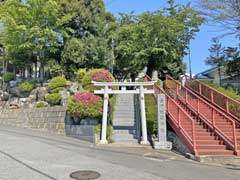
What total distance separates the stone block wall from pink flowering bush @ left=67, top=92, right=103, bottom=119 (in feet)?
6.16

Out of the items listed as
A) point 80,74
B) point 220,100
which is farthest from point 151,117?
point 80,74

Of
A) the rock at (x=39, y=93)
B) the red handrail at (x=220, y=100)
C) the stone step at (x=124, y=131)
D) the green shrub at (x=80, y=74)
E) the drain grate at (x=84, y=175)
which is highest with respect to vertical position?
the green shrub at (x=80, y=74)

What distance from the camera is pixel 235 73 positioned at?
20.3m

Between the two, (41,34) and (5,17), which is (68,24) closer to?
(41,34)

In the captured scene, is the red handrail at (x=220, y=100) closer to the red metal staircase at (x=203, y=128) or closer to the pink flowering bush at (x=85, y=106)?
the red metal staircase at (x=203, y=128)

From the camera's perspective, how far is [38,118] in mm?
14961

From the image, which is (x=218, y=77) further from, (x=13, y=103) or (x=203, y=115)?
(x=13, y=103)

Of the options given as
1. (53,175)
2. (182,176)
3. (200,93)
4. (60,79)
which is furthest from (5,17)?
(182,176)

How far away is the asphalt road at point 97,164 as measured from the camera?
624 centimetres

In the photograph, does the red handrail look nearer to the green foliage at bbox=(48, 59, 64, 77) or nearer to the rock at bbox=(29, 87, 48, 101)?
the rock at bbox=(29, 87, 48, 101)

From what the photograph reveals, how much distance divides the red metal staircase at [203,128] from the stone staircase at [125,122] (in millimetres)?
1796

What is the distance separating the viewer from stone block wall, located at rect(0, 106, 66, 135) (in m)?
13.5

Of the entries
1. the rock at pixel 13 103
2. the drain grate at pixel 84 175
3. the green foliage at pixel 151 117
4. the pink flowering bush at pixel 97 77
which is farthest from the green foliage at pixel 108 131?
the rock at pixel 13 103

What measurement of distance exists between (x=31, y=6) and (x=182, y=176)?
1745 centimetres
